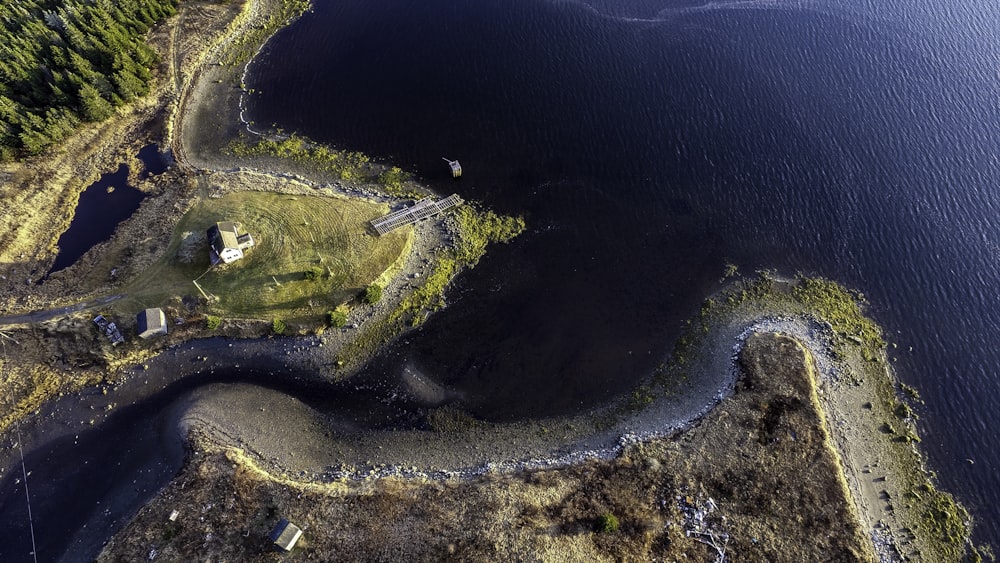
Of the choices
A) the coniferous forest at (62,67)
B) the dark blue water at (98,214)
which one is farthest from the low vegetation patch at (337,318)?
the coniferous forest at (62,67)

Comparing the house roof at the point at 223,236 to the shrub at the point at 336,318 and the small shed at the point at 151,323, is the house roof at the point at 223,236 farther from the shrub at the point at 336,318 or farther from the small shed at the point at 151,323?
the shrub at the point at 336,318

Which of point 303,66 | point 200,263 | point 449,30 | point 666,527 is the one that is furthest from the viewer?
point 449,30

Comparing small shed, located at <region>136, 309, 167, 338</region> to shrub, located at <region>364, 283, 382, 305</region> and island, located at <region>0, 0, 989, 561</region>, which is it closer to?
island, located at <region>0, 0, 989, 561</region>

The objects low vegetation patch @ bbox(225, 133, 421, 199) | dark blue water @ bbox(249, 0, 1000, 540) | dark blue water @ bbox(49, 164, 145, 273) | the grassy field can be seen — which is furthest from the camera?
low vegetation patch @ bbox(225, 133, 421, 199)

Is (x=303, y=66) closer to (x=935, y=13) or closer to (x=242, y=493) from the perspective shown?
(x=242, y=493)

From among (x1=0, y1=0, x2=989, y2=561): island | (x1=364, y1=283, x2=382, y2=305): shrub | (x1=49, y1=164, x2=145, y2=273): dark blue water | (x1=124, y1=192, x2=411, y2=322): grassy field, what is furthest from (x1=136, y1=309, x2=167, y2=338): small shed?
(x1=364, y1=283, x2=382, y2=305): shrub

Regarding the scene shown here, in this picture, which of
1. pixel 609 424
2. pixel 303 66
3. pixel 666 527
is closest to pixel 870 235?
pixel 609 424

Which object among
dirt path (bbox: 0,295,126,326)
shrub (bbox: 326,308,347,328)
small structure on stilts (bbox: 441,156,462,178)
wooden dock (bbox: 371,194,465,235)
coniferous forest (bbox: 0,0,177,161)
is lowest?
shrub (bbox: 326,308,347,328)
